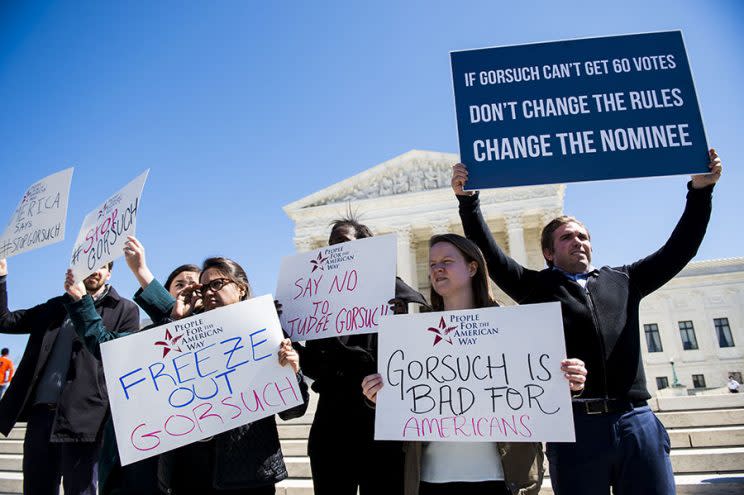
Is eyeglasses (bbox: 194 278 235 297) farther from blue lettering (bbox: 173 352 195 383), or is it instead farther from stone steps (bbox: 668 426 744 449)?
stone steps (bbox: 668 426 744 449)

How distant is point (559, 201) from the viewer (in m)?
26.1

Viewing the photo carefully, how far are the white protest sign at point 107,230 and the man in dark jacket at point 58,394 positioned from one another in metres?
0.43

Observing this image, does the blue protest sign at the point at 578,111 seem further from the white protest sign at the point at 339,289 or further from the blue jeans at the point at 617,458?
the blue jeans at the point at 617,458

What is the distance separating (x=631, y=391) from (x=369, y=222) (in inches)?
1057

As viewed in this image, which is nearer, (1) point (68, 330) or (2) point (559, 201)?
(1) point (68, 330)

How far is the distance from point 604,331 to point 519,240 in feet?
79.6

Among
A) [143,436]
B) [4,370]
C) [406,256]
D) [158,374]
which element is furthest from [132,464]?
[406,256]

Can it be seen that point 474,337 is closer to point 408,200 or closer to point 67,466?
point 67,466

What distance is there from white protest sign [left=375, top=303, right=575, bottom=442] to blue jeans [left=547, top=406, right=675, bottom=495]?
0.45 m

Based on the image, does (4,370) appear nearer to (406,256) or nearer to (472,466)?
(472,466)

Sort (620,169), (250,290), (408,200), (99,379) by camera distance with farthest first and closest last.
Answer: (408,200), (99,379), (250,290), (620,169)

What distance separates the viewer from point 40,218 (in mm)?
3830

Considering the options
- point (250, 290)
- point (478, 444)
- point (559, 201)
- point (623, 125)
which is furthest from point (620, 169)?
point (559, 201)

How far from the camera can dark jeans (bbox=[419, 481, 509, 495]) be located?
196 cm
